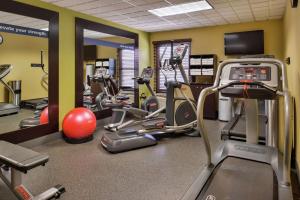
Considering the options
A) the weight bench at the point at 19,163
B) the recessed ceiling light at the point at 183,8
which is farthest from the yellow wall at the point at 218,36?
the weight bench at the point at 19,163

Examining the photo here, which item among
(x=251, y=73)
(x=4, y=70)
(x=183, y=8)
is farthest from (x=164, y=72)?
(x=251, y=73)

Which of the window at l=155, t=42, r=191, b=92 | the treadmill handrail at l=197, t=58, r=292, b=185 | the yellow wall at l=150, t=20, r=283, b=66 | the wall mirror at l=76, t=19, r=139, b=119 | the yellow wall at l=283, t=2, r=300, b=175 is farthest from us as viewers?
the window at l=155, t=42, r=191, b=92

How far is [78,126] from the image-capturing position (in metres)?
3.82

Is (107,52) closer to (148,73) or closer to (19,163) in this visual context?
(148,73)

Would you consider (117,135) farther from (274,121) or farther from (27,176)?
(274,121)

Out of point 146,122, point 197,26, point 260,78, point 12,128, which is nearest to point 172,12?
point 197,26

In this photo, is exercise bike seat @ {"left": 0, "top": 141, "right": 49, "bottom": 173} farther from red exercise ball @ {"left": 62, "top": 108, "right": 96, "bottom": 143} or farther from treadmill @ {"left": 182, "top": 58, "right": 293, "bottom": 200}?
red exercise ball @ {"left": 62, "top": 108, "right": 96, "bottom": 143}

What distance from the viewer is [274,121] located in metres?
2.48

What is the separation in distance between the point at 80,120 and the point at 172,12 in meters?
2.90

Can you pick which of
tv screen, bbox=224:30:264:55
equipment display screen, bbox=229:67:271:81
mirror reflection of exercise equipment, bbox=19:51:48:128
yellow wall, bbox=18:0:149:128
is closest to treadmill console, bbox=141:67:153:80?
yellow wall, bbox=18:0:149:128

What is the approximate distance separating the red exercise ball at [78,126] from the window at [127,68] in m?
2.80

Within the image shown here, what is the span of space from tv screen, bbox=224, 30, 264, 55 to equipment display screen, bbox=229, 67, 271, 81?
3747mm

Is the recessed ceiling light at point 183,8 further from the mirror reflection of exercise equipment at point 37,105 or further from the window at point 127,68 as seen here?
the mirror reflection of exercise equipment at point 37,105

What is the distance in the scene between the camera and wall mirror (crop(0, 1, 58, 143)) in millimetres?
3654
